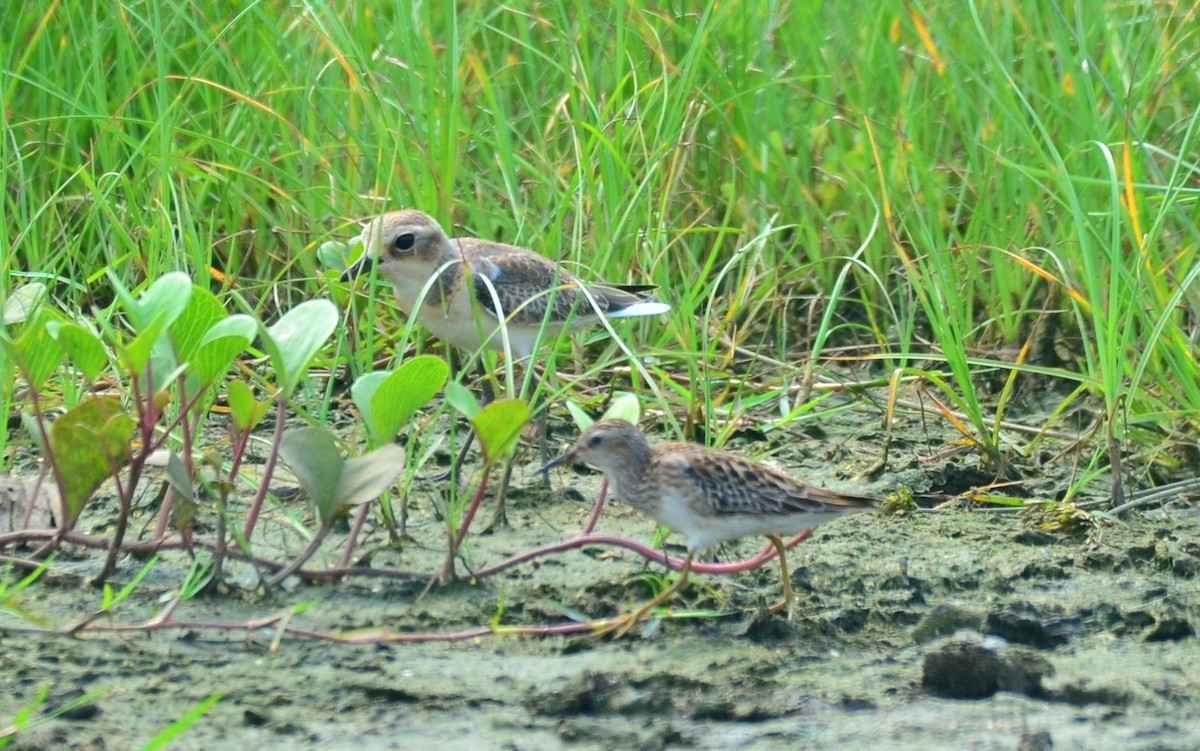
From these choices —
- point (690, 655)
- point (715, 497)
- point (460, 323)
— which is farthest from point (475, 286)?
point (690, 655)

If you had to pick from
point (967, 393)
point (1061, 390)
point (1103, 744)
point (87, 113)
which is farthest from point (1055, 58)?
point (1103, 744)

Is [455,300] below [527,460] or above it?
above

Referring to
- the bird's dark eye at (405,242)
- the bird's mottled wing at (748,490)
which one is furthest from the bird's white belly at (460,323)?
the bird's mottled wing at (748,490)

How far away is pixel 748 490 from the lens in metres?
3.94

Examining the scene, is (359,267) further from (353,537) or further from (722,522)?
(722,522)

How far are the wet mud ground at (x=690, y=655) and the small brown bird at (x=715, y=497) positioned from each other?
7.7 inches

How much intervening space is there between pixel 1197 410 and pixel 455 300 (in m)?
2.25

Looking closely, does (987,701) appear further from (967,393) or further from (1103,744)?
(967,393)

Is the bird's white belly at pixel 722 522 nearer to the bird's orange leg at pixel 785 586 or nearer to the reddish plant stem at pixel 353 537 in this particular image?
the bird's orange leg at pixel 785 586

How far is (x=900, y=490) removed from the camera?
15.9 ft

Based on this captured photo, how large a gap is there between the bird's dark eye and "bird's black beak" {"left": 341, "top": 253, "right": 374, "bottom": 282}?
3.6 inches

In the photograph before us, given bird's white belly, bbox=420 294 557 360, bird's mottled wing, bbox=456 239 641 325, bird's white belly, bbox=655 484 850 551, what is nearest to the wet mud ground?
bird's white belly, bbox=655 484 850 551

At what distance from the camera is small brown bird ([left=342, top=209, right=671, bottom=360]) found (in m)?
5.11

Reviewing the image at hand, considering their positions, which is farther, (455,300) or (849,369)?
(849,369)
